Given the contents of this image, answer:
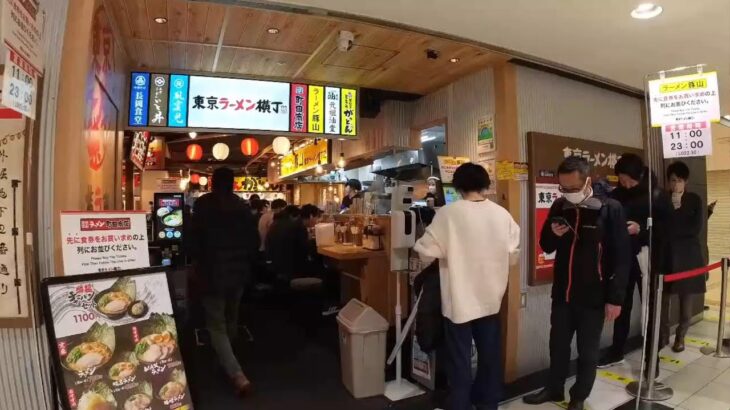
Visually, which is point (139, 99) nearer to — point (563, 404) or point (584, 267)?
point (584, 267)

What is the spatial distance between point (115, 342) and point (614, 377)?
400 centimetres

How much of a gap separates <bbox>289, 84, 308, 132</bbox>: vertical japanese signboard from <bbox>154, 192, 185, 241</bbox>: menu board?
3.12 m

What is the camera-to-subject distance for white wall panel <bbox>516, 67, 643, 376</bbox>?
386 cm

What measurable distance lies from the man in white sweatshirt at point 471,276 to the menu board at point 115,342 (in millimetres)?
1568

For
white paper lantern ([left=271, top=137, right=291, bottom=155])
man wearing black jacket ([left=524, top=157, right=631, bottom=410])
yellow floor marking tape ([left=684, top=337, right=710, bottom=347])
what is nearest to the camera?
man wearing black jacket ([left=524, top=157, right=631, bottom=410])

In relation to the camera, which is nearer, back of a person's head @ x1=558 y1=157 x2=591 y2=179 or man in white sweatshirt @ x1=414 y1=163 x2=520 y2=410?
man in white sweatshirt @ x1=414 y1=163 x2=520 y2=410

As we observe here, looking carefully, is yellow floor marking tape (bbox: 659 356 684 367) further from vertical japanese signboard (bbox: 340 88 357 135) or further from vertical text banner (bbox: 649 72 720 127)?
vertical japanese signboard (bbox: 340 88 357 135)

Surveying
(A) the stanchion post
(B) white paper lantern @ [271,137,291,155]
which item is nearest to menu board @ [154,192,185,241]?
(B) white paper lantern @ [271,137,291,155]

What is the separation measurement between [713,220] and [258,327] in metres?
7.02

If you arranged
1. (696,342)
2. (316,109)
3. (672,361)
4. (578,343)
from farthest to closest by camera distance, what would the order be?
(696,342) → (316,109) → (672,361) → (578,343)

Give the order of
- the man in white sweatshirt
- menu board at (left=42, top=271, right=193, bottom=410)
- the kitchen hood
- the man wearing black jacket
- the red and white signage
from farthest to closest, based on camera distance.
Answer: the kitchen hood, the red and white signage, the man wearing black jacket, the man in white sweatshirt, menu board at (left=42, top=271, right=193, bottom=410)

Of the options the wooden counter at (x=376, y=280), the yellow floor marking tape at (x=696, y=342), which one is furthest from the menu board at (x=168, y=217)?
the yellow floor marking tape at (x=696, y=342)

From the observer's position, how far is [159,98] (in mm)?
3967

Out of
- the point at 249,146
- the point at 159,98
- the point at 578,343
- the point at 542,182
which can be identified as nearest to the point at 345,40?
the point at 159,98
